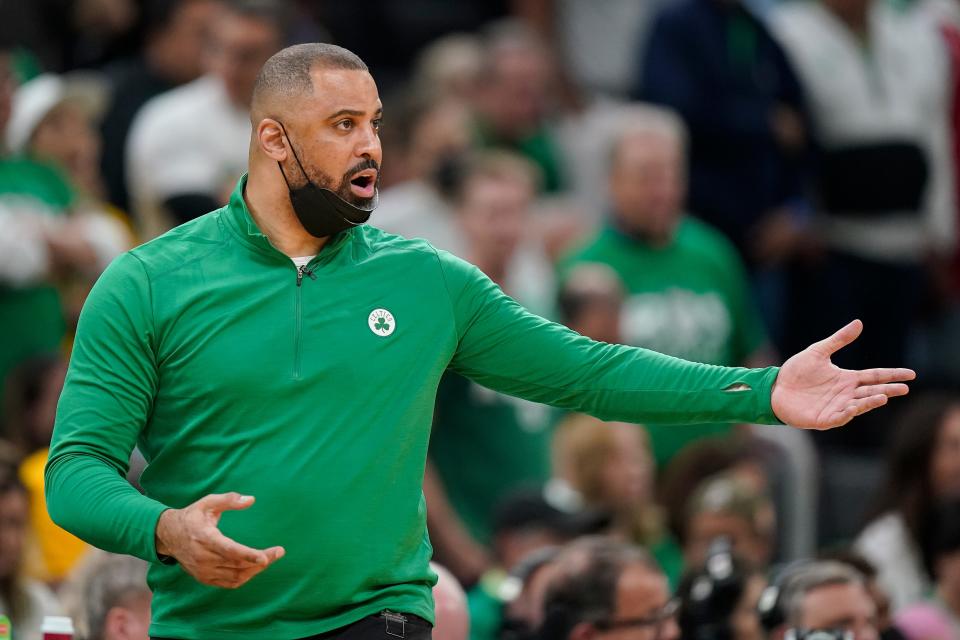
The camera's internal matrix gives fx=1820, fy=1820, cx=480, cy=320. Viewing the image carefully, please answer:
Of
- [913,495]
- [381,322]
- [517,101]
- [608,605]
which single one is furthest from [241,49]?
[381,322]

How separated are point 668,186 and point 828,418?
503cm

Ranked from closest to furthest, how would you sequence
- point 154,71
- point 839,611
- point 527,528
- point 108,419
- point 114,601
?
point 108,419
point 114,601
point 839,611
point 527,528
point 154,71

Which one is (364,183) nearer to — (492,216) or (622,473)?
(622,473)

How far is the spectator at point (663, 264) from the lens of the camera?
28.7 feet

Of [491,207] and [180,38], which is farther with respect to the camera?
[180,38]

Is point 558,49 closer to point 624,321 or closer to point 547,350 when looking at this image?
point 624,321

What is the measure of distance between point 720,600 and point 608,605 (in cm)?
62

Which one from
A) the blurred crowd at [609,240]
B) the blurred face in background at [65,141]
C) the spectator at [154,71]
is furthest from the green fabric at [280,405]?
the spectator at [154,71]

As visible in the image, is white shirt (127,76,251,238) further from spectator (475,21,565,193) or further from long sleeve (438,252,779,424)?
long sleeve (438,252,779,424)

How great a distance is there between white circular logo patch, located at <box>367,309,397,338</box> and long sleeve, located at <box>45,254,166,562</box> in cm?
48

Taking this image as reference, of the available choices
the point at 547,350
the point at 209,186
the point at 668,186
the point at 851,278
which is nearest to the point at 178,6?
the point at 209,186

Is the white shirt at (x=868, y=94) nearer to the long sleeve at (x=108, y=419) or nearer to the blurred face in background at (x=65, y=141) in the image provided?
the blurred face in background at (x=65, y=141)

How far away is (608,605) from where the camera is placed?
5430mm

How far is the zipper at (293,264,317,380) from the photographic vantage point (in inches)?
151
